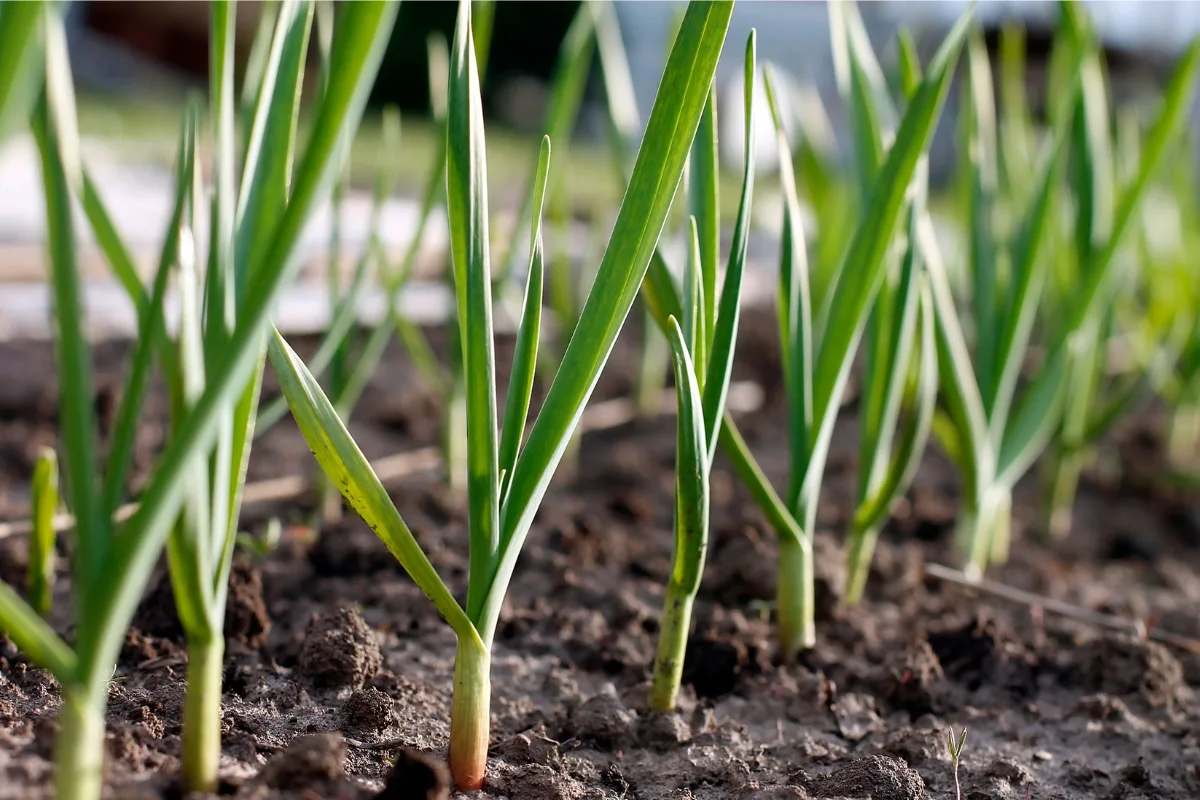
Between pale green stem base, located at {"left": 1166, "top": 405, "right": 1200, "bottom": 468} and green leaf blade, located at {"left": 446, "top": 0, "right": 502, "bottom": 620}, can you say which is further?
pale green stem base, located at {"left": 1166, "top": 405, "right": 1200, "bottom": 468}

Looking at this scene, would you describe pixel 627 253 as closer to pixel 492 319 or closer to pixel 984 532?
pixel 492 319

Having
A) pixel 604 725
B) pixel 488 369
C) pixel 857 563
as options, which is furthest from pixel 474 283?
pixel 857 563

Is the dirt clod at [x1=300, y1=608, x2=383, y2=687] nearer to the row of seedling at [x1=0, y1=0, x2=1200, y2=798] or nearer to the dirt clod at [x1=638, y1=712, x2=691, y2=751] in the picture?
the row of seedling at [x1=0, y1=0, x2=1200, y2=798]

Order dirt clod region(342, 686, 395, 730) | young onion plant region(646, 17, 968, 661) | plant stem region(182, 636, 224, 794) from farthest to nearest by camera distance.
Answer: young onion plant region(646, 17, 968, 661), dirt clod region(342, 686, 395, 730), plant stem region(182, 636, 224, 794)

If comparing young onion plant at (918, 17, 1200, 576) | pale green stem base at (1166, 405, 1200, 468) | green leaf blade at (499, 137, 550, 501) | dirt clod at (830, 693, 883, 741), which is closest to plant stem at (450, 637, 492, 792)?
green leaf blade at (499, 137, 550, 501)

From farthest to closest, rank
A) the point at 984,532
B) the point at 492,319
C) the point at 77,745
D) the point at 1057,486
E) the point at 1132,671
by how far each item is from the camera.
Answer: the point at 1057,486 < the point at 984,532 < the point at 1132,671 < the point at 492,319 < the point at 77,745

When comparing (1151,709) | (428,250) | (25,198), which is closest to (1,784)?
(1151,709)

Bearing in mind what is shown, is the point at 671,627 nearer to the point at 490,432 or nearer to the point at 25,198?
the point at 490,432
